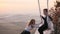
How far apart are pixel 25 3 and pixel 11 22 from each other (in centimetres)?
96

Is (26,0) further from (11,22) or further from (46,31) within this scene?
(46,31)

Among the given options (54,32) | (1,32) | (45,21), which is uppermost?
(45,21)

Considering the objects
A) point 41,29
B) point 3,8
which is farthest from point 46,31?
point 3,8

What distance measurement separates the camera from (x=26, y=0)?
786 cm

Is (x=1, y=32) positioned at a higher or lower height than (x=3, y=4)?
lower

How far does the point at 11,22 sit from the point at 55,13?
11.4 feet

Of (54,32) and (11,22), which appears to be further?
(11,22)

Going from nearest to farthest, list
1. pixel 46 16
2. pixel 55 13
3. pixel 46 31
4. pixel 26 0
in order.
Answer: pixel 46 16, pixel 46 31, pixel 55 13, pixel 26 0

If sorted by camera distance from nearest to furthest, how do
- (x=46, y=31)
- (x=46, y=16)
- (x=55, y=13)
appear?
1. (x=46, y=16)
2. (x=46, y=31)
3. (x=55, y=13)

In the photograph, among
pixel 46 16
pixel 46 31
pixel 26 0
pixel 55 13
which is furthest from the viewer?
pixel 26 0

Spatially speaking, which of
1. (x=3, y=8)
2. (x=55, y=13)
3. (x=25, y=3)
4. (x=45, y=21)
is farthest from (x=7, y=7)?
(x=45, y=21)

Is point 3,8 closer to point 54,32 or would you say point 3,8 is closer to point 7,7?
point 7,7

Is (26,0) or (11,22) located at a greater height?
(26,0)

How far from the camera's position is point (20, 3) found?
25.9ft
